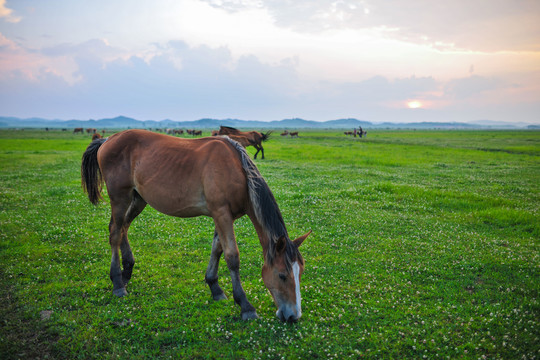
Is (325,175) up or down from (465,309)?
up

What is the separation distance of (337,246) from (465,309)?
12.1 feet

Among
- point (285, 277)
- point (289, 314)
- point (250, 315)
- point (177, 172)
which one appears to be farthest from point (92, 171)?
point (289, 314)

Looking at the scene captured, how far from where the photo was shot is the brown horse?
17.0ft

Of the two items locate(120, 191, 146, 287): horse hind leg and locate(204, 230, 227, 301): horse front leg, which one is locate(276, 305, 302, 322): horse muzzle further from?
locate(120, 191, 146, 287): horse hind leg

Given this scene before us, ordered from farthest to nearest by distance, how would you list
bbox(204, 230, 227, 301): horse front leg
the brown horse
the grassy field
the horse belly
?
bbox(204, 230, 227, 301): horse front leg, the horse belly, the brown horse, the grassy field

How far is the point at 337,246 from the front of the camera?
8.97 metres

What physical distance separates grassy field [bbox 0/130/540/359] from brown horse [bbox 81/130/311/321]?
627 millimetres

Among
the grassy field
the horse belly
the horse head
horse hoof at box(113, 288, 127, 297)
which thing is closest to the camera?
the grassy field

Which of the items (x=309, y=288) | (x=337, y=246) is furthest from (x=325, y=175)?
(x=309, y=288)

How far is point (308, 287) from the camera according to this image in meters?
6.59

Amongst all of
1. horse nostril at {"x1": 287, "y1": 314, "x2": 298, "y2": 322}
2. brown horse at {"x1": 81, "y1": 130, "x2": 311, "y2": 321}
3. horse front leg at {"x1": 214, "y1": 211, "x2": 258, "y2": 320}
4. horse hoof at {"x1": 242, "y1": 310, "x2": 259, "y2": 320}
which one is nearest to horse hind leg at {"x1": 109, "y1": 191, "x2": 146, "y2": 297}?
brown horse at {"x1": 81, "y1": 130, "x2": 311, "y2": 321}

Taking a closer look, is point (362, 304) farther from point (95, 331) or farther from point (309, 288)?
point (95, 331)

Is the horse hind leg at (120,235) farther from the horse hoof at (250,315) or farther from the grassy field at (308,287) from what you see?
the horse hoof at (250,315)

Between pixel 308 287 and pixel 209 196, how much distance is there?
10.1 feet
